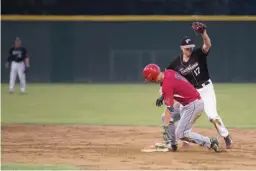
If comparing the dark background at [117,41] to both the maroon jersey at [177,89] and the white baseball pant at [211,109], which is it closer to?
the white baseball pant at [211,109]

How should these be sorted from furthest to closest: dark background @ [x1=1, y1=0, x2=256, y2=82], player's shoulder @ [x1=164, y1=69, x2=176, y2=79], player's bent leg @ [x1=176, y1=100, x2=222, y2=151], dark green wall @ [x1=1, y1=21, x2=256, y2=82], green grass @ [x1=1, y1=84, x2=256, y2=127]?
1. dark green wall @ [x1=1, y1=21, x2=256, y2=82]
2. dark background @ [x1=1, y1=0, x2=256, y2=82]
3. green grass @ [x1=1, y1=84, x2=256, y2=127]
4. player's bent leg @ [x1=176, y1=100, x2=222, y2=151]
5. player's shoulder @ [x1=164, y1=69, x2=176, y2=79]

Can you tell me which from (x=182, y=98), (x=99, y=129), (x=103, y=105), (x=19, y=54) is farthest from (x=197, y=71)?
(x=19, y=54)

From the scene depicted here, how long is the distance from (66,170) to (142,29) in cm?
1999

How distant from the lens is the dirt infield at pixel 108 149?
30.7ft

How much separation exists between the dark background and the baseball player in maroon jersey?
17497 mm

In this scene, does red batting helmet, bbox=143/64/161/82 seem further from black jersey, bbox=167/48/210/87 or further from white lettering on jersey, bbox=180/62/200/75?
white lettering on jersey, bbox=180/62/200/75

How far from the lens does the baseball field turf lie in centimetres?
954

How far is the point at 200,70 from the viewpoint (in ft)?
36.0

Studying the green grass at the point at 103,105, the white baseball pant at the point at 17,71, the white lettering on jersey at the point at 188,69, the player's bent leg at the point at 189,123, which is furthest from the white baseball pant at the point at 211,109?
the white baseball pant at the point at 17,71

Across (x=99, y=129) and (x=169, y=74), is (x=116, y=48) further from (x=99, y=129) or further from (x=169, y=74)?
(x=169, y=74)

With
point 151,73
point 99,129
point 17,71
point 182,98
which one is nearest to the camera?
point 151,73

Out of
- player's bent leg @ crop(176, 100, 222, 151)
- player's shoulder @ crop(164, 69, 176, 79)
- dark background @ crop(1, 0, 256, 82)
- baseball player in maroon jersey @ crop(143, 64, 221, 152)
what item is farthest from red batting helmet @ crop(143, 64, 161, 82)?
dark background @ crop(1, 0, 256, 82)

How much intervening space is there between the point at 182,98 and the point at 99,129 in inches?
149
